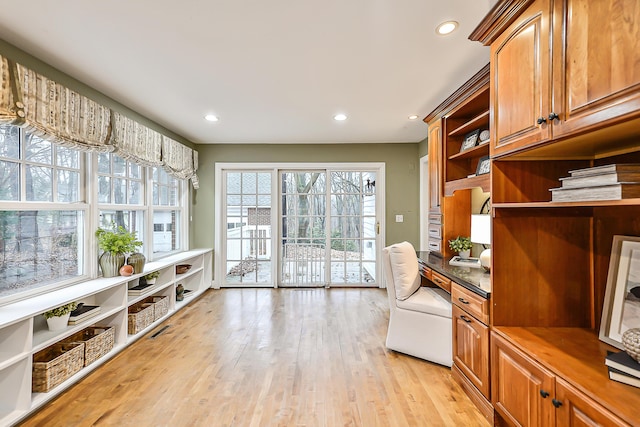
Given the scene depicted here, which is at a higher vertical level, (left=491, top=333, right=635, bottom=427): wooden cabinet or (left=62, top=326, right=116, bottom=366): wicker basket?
(left=491, top=333, right=635, bottom=427): wooden cabinet

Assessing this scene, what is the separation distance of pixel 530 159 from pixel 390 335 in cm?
186

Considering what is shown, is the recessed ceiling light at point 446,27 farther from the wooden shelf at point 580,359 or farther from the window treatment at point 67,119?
the window treatment at point 67,119

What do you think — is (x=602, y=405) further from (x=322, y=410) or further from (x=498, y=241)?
(x=322, y=410)

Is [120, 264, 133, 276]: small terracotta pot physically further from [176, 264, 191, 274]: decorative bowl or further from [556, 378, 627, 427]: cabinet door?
[556, 378, 627, 427]: cabinet door

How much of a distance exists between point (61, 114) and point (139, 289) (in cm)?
182

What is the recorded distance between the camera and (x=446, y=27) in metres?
1.88

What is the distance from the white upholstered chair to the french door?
2.31m

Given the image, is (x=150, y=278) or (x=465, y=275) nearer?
(x=465, y=275)

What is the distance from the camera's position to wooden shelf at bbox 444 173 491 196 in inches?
90.5

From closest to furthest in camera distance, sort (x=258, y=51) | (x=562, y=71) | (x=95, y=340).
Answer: (x=562, y=71), (x=258, y=51), (x=95, y=340)

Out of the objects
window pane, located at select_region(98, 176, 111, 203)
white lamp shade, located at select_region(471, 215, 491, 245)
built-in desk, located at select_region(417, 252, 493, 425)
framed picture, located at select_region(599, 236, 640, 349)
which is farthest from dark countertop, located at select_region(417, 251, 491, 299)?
window pane, located at select_region(98, 176, 111, 203)

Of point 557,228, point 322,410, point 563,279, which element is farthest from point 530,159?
point 322,410

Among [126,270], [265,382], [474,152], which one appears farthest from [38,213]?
[474,152]

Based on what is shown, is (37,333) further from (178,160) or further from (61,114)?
(178,160)
